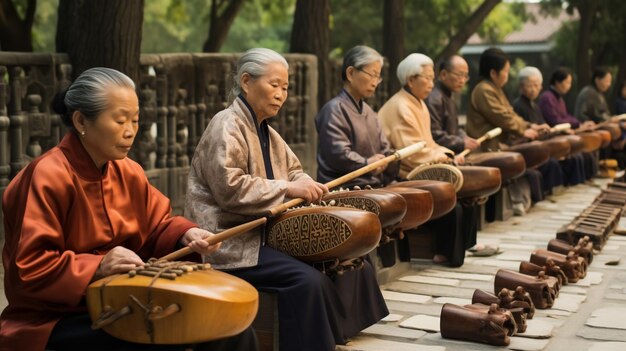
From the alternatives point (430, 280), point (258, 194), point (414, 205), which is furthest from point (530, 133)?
point (258, 194)

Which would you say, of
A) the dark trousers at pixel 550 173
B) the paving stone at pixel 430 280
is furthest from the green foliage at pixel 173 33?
the paving stone at pixel 430 280

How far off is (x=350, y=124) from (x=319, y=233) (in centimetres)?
230

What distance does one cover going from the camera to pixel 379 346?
5.31m

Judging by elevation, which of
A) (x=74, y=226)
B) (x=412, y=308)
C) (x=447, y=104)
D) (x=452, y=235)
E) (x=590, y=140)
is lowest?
(x=412, y=308)

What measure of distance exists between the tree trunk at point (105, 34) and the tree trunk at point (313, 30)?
14.8ft

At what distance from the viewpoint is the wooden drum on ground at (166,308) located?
134 inches

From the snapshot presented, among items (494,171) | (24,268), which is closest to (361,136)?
(494,171)

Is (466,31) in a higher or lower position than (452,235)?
higher

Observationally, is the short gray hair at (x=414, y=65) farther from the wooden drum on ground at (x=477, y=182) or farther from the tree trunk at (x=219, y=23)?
the tree trunk at (x=219, y=23)

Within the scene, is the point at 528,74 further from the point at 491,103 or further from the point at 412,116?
the point at 412,116

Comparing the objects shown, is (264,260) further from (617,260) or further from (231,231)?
(617,260)

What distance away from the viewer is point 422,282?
715 cm

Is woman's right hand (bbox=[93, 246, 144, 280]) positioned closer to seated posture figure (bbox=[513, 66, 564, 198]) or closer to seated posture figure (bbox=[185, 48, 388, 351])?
seated posture figure (bbox=[185, 48, 388, 351])

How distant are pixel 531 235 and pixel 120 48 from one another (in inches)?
163
